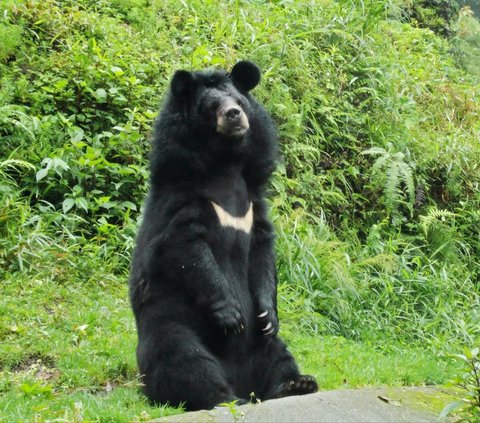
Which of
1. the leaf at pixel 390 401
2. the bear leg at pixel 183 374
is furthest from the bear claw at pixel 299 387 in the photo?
the leaf at pixel 390 401

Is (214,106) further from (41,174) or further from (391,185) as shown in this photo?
(391,185)

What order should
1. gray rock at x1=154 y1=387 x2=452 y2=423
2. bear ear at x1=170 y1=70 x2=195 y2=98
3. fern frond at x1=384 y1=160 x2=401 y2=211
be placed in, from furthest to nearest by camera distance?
fern frond at x1=384 y1=160 x2=401 y2=211 < bear ear at x1=170 y1=70 x2=195 y2=98 < gray rock at x1=154 y1=387 x2=452 y2=423

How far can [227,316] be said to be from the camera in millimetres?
5035

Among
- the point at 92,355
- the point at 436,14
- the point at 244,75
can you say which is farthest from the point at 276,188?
the point at 436,14

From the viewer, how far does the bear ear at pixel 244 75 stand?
573 centimetres

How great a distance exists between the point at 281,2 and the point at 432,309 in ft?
17.3

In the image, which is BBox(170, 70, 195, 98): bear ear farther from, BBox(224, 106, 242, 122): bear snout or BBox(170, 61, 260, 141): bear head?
BBox(224, 106, 242, 122): bear snout

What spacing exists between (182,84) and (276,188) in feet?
12.3

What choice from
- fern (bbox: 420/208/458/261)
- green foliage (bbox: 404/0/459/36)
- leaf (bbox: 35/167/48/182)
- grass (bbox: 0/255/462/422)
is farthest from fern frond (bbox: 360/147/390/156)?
green foliage (bbox: 404/0/459/36)

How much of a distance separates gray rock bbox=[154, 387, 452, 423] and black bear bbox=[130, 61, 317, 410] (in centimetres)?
48

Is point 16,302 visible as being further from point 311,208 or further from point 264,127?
point 311,208

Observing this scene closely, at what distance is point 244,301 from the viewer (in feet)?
17.3

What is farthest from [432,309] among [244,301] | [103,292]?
[244,301]

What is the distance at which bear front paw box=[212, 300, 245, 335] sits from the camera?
16.5 feet
